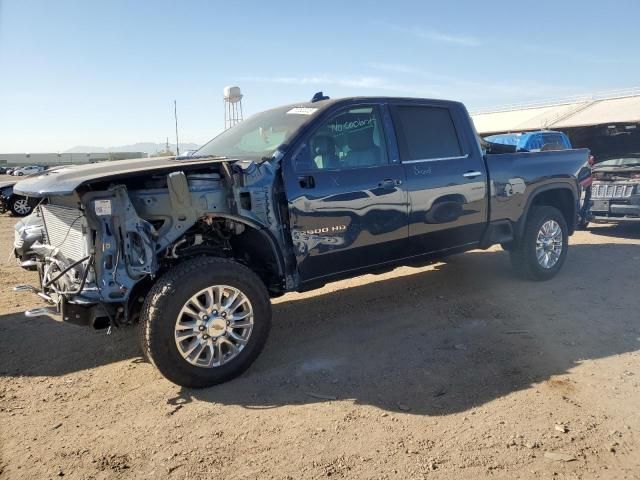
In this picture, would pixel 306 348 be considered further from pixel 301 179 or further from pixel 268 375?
pixel 301 179

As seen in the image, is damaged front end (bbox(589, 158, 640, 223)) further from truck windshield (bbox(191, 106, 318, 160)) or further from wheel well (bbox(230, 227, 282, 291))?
wheel well (bbox(230, 227, 282, 291))

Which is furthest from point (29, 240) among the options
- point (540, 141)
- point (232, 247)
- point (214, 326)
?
point (540, 141)

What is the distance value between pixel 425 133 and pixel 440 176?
46 centimetres

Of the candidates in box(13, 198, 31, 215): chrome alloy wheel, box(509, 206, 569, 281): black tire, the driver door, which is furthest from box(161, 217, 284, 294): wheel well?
box(13, 198, 31, 215): chrome alloy wheel

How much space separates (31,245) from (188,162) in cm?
171

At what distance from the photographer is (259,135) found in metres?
4.55

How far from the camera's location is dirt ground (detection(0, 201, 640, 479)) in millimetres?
2674

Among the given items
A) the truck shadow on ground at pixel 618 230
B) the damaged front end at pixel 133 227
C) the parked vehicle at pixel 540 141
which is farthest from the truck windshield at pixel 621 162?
the damaged front end at pixel 133 227

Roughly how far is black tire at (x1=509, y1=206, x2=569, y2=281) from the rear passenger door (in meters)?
0.82

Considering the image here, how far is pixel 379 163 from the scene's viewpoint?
Result: 14.6ft

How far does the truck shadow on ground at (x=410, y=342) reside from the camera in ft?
11.3

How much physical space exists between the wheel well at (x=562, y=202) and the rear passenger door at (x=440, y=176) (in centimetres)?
136

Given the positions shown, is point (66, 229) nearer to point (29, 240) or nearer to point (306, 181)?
point (29, 240)

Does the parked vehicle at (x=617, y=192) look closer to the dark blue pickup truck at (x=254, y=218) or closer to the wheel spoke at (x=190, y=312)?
the dark blue pickup truck at (x=254, y=218)
